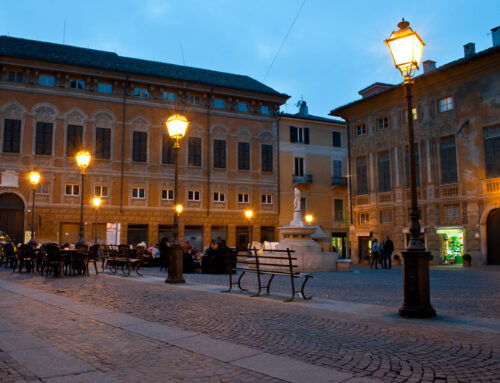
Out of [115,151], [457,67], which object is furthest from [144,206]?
[457,67]

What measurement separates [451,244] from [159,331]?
26.6 meters

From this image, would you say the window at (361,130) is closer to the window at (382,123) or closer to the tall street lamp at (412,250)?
the window at (382,123)

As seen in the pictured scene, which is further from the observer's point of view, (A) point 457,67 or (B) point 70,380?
(A) point 457,67

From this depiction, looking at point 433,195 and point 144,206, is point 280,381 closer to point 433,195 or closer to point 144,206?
point 433,195

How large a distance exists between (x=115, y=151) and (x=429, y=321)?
3323 cm

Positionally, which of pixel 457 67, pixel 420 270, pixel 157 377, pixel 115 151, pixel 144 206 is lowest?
pixel 157 377

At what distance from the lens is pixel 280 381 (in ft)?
12.9

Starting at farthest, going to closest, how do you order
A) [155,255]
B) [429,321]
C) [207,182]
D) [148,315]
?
1. [207,182]
2. [155,255]
3. [148,315]
4. [429,321]

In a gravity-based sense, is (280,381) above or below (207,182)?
below

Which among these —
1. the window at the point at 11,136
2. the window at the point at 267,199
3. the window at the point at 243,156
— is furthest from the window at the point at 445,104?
the window at the point at 11,136

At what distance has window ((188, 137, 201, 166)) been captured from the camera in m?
39.3

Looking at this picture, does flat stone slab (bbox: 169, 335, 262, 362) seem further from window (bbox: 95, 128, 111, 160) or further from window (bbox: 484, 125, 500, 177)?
window (bbox: 95, 128, 111, 160)

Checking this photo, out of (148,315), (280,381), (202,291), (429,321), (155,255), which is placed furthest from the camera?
(155,255)

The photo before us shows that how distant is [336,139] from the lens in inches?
1850
